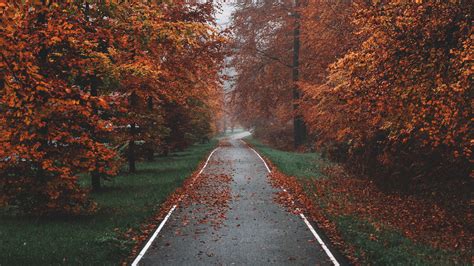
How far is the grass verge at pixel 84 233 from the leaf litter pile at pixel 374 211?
4.41 meters

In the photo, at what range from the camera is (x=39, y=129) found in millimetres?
10422

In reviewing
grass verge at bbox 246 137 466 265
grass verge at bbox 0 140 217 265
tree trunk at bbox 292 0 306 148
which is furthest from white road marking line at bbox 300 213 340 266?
tree trunk at bbox 292 0 306 148

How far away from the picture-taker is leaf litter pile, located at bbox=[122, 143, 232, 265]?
10266 mm

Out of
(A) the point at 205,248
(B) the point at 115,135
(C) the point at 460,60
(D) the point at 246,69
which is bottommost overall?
(A) the point at 205,248

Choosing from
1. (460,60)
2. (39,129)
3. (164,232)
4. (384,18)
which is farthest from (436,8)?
A: (39,129)

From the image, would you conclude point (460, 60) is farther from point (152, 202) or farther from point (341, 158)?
point (341, 158)

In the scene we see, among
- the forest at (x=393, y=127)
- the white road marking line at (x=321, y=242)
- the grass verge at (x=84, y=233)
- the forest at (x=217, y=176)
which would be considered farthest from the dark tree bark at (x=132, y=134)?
the white road marking line at (x=321, y=242)

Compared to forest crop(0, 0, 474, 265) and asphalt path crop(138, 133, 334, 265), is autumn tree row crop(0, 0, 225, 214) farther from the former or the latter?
asphalt path crop(138, 133, 334, 265)

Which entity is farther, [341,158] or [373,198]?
[341,158]

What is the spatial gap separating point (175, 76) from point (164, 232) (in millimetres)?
11099

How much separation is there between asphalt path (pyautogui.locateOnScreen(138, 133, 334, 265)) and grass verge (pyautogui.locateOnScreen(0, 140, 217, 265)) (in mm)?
757

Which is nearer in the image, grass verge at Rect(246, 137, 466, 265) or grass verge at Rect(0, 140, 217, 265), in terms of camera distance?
grass verge at Rect(246, 137, 466, 265)

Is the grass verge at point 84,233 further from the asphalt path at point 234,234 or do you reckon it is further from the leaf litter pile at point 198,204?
the asphalt path at point 234,234

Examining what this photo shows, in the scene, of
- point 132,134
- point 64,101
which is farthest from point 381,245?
point 132,134
